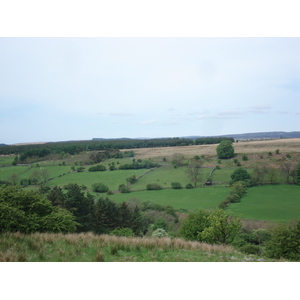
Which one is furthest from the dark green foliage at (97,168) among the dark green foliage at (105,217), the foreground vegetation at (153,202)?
the dark green foliage at (105,217)

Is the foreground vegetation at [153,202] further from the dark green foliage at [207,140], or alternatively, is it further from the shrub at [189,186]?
the dark green foliage at [207,140]

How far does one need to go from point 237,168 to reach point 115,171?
1605 centimetres

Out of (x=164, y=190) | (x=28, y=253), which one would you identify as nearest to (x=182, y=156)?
(x=164, y=190)

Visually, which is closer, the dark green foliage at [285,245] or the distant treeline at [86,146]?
the dark green foliage at [285,245]

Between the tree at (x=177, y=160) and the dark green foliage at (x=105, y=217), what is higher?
the tree at (x=177, y=160)

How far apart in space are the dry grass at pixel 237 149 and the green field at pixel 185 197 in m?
6.99

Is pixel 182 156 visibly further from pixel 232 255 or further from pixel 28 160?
pixel 232 255

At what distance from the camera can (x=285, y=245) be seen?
390 inches

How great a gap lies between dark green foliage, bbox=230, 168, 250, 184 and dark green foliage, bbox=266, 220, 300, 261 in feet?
57.4

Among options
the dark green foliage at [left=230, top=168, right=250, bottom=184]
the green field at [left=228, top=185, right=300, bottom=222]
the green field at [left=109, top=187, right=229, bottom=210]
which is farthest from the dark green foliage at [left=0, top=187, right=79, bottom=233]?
the dark green foliage at [left=230, top=168, right=250, bottom=184]

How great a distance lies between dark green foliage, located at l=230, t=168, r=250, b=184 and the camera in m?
27.5

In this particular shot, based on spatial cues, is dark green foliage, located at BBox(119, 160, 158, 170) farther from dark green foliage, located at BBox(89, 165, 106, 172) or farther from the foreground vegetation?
dark green foliage, located at BBox(89, 165, 106, 172)

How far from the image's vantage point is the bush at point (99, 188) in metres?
27.4

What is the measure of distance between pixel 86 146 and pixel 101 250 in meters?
29.3
